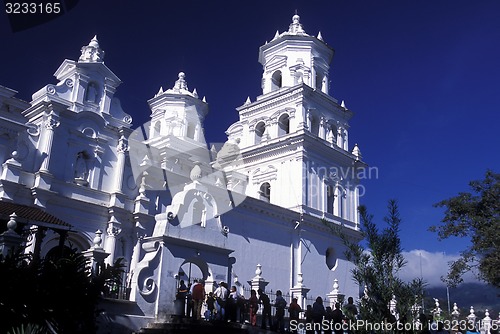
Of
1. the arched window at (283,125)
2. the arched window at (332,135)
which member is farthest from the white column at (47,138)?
the arched window at (332,135)

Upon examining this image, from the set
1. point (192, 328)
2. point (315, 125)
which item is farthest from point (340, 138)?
point (192, 328)

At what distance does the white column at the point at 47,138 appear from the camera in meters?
22.2

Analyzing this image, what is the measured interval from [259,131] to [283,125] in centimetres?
198

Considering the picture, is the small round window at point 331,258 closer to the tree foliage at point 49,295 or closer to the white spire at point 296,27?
the white spire at point 296,27

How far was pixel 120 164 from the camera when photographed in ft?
81.8

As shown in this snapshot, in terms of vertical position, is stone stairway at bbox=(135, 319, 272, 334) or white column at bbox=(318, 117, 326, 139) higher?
white column at bbox=(318, 117, 326, 139)

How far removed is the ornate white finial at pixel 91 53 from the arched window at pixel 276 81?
13597mm

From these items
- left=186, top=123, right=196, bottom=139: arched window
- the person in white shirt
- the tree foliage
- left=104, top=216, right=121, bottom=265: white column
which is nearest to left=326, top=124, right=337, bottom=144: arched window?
left=186, top=123, right=196, bottom=139: arched window

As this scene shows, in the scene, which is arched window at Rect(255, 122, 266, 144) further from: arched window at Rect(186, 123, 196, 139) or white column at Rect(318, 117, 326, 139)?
arched window at Rect(186, 123, 196, 139)

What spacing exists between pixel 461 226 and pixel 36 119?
21007 millimetres

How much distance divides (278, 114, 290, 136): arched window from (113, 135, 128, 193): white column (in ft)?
39.4

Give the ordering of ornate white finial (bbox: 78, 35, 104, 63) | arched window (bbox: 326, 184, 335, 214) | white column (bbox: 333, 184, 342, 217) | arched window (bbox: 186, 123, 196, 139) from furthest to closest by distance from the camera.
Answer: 1. arched window (bbox: 186, 123, 196, 139)
2. arched window (bbox: 326, 184, 335, 214)
3. white column (bbox: 333, 184, 342, 217)
4. ornate white finial (bbox: 78, 35, 104, 63)

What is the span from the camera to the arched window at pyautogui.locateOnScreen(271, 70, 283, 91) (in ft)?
117

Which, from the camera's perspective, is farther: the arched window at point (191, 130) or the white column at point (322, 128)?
the arched window at point (191, 130)
